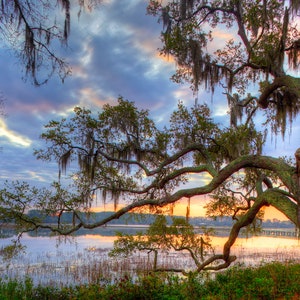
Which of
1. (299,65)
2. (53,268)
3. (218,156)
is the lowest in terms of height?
(53,268)

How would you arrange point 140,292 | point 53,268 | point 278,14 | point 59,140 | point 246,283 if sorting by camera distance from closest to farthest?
point 140,292 → point 246,283 → point 278,14 → point 59,140 → point 53,268

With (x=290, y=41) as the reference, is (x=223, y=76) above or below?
below

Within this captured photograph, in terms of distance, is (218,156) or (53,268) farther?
(53,268)

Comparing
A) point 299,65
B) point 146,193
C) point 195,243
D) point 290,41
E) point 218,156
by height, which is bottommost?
point 195,243

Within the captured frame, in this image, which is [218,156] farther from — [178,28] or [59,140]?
[59,140]

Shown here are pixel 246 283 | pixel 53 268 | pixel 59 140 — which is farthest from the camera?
pixel 53 268

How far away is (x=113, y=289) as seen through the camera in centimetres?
748

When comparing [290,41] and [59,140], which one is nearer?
[290,41]

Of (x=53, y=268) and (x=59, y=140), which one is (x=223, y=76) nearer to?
(x=59, y=140)

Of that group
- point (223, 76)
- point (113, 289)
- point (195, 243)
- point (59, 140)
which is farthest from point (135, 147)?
point (195, 243)

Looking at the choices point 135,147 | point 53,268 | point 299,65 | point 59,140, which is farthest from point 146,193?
point 53,268

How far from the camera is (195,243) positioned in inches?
723

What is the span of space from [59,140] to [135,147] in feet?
8.49

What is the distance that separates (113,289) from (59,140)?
5.95 metres
